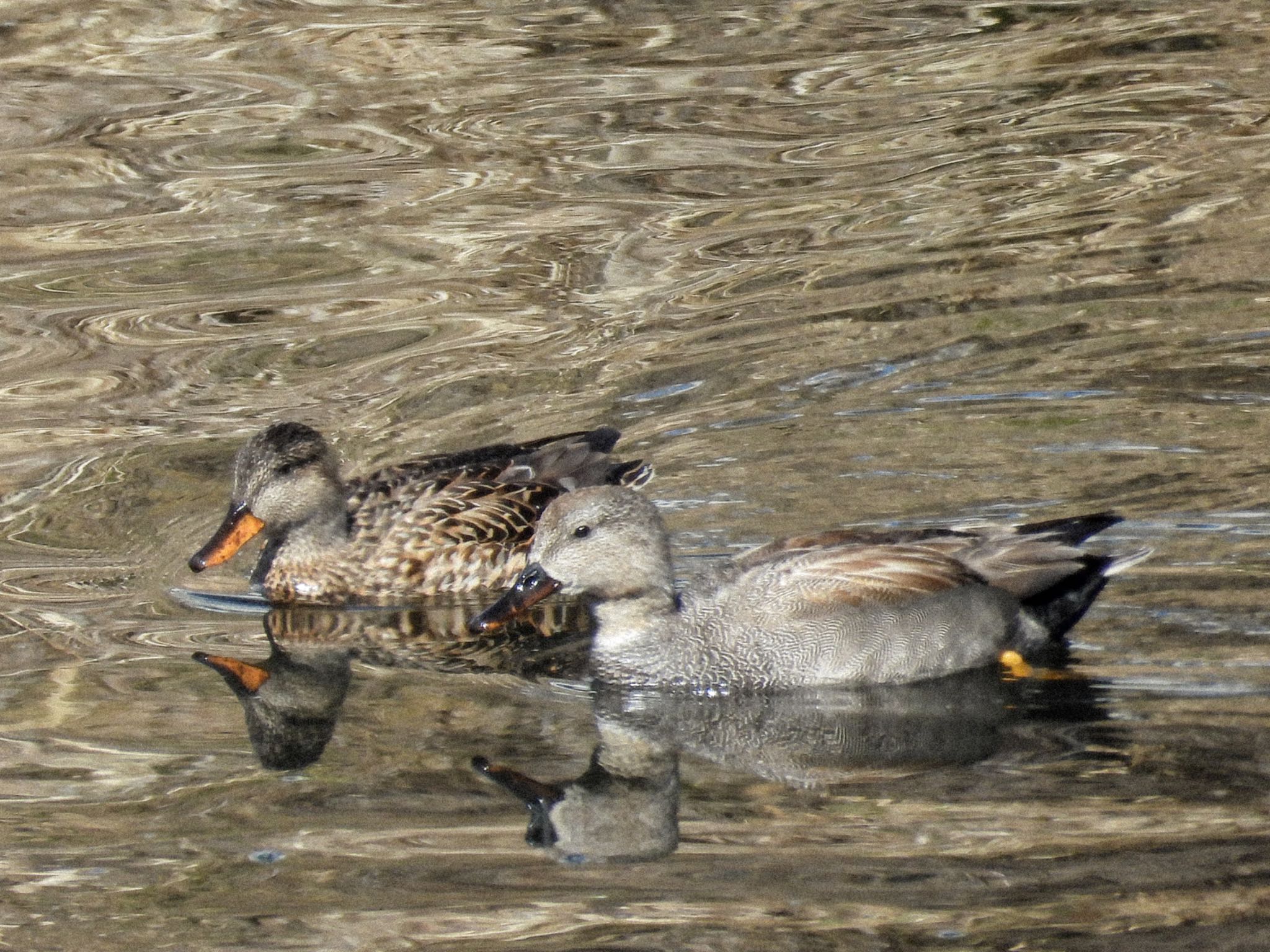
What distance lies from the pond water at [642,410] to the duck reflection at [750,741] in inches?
1.0

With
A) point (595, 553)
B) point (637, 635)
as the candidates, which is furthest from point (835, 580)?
point (595, 553)

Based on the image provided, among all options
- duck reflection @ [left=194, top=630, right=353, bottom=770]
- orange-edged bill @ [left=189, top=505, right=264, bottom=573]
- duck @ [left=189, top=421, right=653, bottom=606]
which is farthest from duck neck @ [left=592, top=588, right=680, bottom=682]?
→ orange-edged bill @ [left=189, top=505, right=264, bottom=573]

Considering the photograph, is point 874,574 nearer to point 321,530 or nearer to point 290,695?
point 290,695

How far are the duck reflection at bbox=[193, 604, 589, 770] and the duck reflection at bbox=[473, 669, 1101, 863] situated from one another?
540 mm

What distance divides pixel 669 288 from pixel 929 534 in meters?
4.77

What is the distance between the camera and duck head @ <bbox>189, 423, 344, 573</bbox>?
8578 millimetres

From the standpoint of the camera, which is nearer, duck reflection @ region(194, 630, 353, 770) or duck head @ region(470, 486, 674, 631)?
duck reflection @ region(194, 630, 353, 770)

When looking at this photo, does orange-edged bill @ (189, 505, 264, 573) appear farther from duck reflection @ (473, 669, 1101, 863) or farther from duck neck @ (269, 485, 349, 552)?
duck reflection @ (473, 669, 1101, 863)

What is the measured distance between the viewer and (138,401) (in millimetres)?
10719

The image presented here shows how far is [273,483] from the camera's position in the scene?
28.2ft

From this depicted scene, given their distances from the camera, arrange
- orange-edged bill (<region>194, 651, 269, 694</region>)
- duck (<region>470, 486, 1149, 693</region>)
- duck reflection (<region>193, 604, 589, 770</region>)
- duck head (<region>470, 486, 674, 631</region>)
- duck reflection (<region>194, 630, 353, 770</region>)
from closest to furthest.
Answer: duck reflection (<region>194, 630, 353, 770</region>)
duck reflection (<region>193, 604, 589, 770</region>)
duck (<region>470, 486, 1149, 693</region>)
duck head (<region>470, 486, 674, 631</region>)
orange-edged bill (<region>194, 651, 269, 694</region>)

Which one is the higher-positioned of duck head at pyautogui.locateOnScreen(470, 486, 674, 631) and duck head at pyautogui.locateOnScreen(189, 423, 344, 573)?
duck head at pyautogui.locateOnScreen(470, 486, 674, 631)

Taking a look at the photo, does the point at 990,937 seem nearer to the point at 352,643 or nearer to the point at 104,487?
the point at 352,643

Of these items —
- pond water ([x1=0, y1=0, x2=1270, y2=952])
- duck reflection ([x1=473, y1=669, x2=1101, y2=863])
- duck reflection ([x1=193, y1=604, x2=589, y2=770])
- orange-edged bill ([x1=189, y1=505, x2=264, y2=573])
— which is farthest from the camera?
orange-edged bill ([x1=189, y1=505, x2=264, y2=573])
